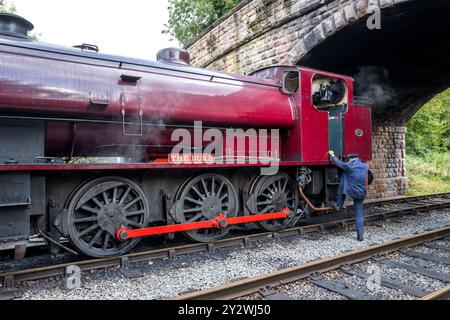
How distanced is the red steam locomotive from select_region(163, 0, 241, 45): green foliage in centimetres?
1253

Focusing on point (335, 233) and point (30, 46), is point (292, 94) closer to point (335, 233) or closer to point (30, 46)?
point (335, 233)

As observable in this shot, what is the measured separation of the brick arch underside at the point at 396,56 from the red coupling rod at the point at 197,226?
15.9ft

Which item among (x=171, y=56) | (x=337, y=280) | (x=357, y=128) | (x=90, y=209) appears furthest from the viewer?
(x=357, y=128)

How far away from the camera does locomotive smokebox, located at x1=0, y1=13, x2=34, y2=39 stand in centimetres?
407

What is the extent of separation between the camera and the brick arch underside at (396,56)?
25.0 ft

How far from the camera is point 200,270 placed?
13.5ft

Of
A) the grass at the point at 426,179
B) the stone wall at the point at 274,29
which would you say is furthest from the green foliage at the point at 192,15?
the grass at the point at 426,179

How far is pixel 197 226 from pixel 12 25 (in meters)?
3.34

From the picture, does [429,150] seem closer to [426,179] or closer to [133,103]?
[426,179]

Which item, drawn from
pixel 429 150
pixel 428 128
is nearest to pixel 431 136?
pixel 428 128

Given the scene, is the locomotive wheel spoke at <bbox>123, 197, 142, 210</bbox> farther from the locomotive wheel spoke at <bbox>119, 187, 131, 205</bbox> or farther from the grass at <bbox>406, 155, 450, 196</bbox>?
the grass at <bbox>406, 155, 450, 196</bbox>

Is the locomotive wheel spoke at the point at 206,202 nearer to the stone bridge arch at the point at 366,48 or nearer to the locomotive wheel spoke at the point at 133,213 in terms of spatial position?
the locomotive wheel spoke at the point at 133,213
